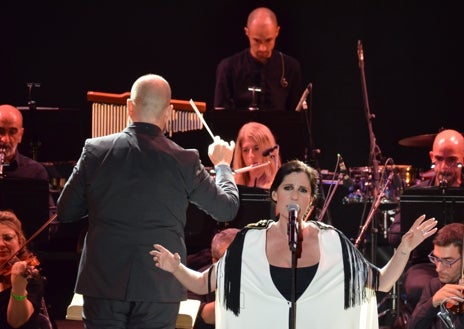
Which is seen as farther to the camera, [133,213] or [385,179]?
[385,179]

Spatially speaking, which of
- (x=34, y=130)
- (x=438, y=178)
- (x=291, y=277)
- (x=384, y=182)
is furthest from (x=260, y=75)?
(x=291, y=277)

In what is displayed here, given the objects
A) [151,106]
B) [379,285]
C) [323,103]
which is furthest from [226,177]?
[323,103]

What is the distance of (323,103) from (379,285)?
6027mm

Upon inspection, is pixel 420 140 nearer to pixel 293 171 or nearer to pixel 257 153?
pixel 257 153

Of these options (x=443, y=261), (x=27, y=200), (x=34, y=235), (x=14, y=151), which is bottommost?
(x=443, y=261)

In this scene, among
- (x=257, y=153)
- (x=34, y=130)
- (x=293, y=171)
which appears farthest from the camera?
(x=34, y=130)

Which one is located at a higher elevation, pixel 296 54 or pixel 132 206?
pixel 296 54

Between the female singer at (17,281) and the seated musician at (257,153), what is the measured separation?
219 centimetres

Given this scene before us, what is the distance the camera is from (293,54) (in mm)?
11438

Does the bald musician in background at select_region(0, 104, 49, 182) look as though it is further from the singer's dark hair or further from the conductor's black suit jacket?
the singer's dark hair

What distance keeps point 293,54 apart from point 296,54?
32 mm

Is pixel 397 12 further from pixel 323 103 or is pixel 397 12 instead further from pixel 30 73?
pixel 30 73

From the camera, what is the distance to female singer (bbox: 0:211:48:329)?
22.7ft

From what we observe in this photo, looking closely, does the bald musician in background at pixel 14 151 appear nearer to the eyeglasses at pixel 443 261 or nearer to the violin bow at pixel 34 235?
the violin bow at pixel 34 235
